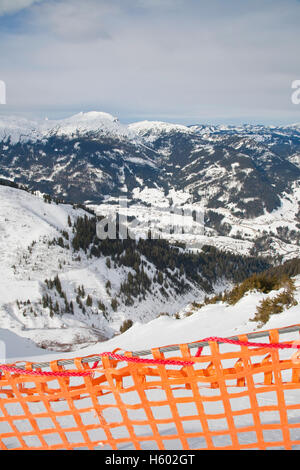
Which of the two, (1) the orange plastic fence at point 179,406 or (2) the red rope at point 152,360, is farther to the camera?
(1) the orange plastic fence at point 179,406

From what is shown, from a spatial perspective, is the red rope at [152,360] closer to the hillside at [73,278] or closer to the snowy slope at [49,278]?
the hillside at [73,278]

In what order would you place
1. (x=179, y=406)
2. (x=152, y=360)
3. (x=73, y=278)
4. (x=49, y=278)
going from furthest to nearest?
(x=73, y=278)
(x=49, y=278)
(x=179, y=406)
(x=152, y=360)

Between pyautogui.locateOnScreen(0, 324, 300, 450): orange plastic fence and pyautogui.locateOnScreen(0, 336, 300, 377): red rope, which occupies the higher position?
pyautogui.locateOnScreen(0, 336, 300, 377): red rope

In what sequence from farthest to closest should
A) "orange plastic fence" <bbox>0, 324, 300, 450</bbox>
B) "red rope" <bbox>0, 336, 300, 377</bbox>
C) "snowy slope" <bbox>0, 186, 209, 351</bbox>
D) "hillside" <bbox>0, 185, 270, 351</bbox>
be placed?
"hillside" <bbox>0, 185, 270, 351</bbox> → "snowy slope" <bbox>0, 186, 209, 351</bbox> → "orange plastic fence" <bbox>0, 324, 300, 450</bbox> → "red rope" <bbox>0, 336, 300, 377</bbox>

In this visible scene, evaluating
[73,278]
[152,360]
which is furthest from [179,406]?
[73,278]

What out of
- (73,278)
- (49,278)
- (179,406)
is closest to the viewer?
(179,406)

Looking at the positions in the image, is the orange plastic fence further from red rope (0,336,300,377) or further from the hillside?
the hillside

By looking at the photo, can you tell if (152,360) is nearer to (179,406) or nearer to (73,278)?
(179,406)

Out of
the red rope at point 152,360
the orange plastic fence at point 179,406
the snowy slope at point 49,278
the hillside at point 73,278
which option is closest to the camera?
the red rope at point 152,360

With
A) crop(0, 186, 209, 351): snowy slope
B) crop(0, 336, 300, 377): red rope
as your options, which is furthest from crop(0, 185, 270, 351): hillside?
crop(0, 336, 300, 377): red rope

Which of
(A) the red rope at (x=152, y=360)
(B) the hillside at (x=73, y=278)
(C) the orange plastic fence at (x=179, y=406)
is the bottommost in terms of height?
(B) the hillside at (x=73, y=278)

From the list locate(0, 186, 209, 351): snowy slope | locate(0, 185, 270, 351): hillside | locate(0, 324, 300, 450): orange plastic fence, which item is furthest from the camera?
locate(0, 185, 270, 351): hillside

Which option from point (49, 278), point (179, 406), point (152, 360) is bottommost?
point (49, 278)

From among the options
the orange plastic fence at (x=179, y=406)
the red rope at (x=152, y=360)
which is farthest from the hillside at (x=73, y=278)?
the red rope at (x=152, y=360)
